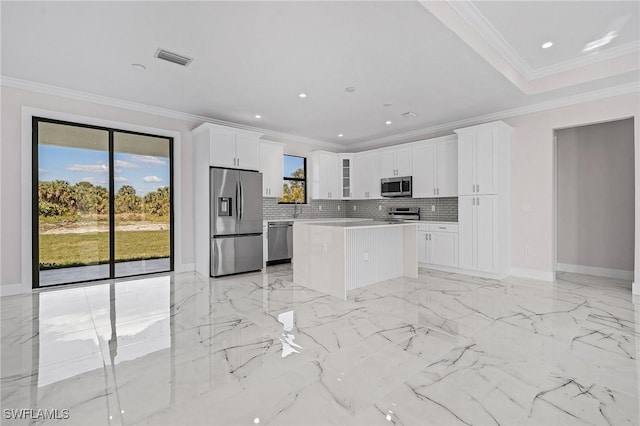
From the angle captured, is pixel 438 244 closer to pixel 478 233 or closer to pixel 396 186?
pixel 478 233

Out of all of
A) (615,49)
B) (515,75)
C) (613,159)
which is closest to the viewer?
(615,49)

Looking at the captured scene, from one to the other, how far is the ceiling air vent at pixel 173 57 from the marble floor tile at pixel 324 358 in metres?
2.67

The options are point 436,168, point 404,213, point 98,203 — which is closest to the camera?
point 98,203

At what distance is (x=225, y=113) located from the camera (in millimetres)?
5266

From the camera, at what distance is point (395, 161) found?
6.48m

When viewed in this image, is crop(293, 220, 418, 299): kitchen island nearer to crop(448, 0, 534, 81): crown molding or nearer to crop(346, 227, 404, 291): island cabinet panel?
crop(346, 227, 404, 291): island cabinet panel

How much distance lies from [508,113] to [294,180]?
4.20 m

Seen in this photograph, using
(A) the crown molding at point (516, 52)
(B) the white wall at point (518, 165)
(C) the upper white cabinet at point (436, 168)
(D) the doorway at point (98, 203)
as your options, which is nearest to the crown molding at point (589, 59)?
(A) the crown molding at point (516, 52)

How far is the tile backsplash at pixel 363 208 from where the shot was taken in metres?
6.05

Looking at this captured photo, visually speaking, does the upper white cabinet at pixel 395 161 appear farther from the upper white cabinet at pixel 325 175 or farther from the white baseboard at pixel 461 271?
the white baseboard at pixel 461 271

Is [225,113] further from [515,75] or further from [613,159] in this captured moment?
[613,159]

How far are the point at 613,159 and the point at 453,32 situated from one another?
13.1 ft

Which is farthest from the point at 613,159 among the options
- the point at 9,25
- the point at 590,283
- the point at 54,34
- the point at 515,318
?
the point at 9,25

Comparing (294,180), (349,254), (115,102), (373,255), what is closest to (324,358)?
(349,254)
